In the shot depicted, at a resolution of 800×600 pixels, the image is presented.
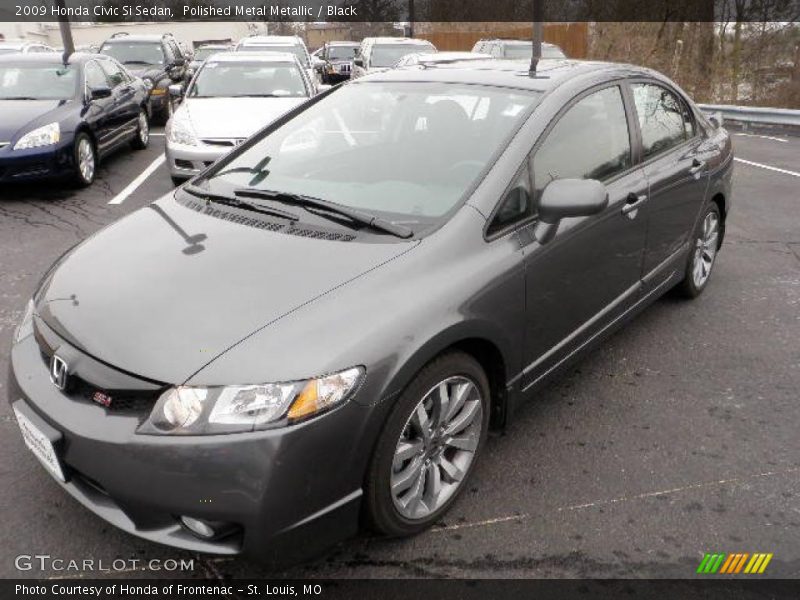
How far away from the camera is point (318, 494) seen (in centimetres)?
205

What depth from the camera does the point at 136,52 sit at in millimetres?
14234

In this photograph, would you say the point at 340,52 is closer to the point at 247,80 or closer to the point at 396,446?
the point at 247,80

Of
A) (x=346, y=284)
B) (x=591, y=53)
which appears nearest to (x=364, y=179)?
(x=346, y=284)

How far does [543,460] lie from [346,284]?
4.33 feet

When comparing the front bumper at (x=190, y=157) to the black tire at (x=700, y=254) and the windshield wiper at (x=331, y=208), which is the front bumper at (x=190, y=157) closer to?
the windshield wiper at (x=331, y=208)

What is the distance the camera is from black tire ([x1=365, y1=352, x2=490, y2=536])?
7.24ft

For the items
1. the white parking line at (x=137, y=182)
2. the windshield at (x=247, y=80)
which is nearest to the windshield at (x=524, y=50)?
the windshield at (x=247, y=80)

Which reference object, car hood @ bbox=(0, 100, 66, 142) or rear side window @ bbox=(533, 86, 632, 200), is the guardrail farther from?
car hood @ bbox=(0, 100, 66, 142)

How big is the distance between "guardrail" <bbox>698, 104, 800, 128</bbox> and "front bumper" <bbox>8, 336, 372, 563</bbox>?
1228 centimetres

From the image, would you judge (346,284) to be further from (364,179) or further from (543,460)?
(543,460)

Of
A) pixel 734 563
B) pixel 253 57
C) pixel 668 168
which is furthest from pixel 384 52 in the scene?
pixel 734 563

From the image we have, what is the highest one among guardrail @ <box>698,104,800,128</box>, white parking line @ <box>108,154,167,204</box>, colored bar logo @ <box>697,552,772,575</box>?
guardrail @ <box>698,104,800,128</box>

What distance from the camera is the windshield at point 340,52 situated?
24.6m

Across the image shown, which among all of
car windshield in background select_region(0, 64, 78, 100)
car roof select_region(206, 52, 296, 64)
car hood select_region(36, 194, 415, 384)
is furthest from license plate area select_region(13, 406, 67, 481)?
car roof select_region(206, 52, 296, 64)
